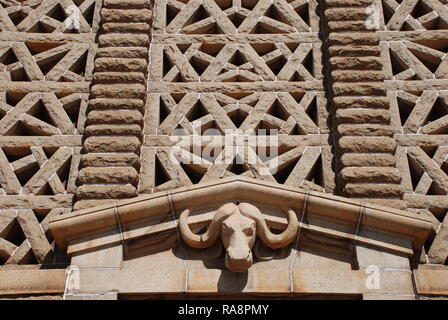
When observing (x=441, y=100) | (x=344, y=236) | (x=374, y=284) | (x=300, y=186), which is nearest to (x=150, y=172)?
(x=300, y=186)

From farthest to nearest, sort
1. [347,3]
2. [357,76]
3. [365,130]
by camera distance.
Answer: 1. [347,3]
2. [357,76]
3. [365,130]

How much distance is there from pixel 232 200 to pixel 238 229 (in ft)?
1.46

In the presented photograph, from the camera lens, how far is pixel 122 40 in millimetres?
8008

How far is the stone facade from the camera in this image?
6.52 metres

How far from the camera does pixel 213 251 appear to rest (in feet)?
20.8

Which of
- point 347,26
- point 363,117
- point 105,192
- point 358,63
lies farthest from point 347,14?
point 105,192

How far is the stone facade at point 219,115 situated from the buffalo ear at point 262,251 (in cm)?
21

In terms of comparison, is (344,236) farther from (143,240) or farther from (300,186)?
(143,240)

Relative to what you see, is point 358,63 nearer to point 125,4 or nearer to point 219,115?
point 219,115

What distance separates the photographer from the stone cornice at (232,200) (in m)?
6.28

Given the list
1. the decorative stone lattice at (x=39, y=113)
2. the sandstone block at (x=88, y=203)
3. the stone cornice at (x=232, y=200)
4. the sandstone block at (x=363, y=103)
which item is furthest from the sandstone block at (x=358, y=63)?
the sandstone block at (x=88, y=203)

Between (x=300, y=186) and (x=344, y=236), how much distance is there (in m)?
0.90
